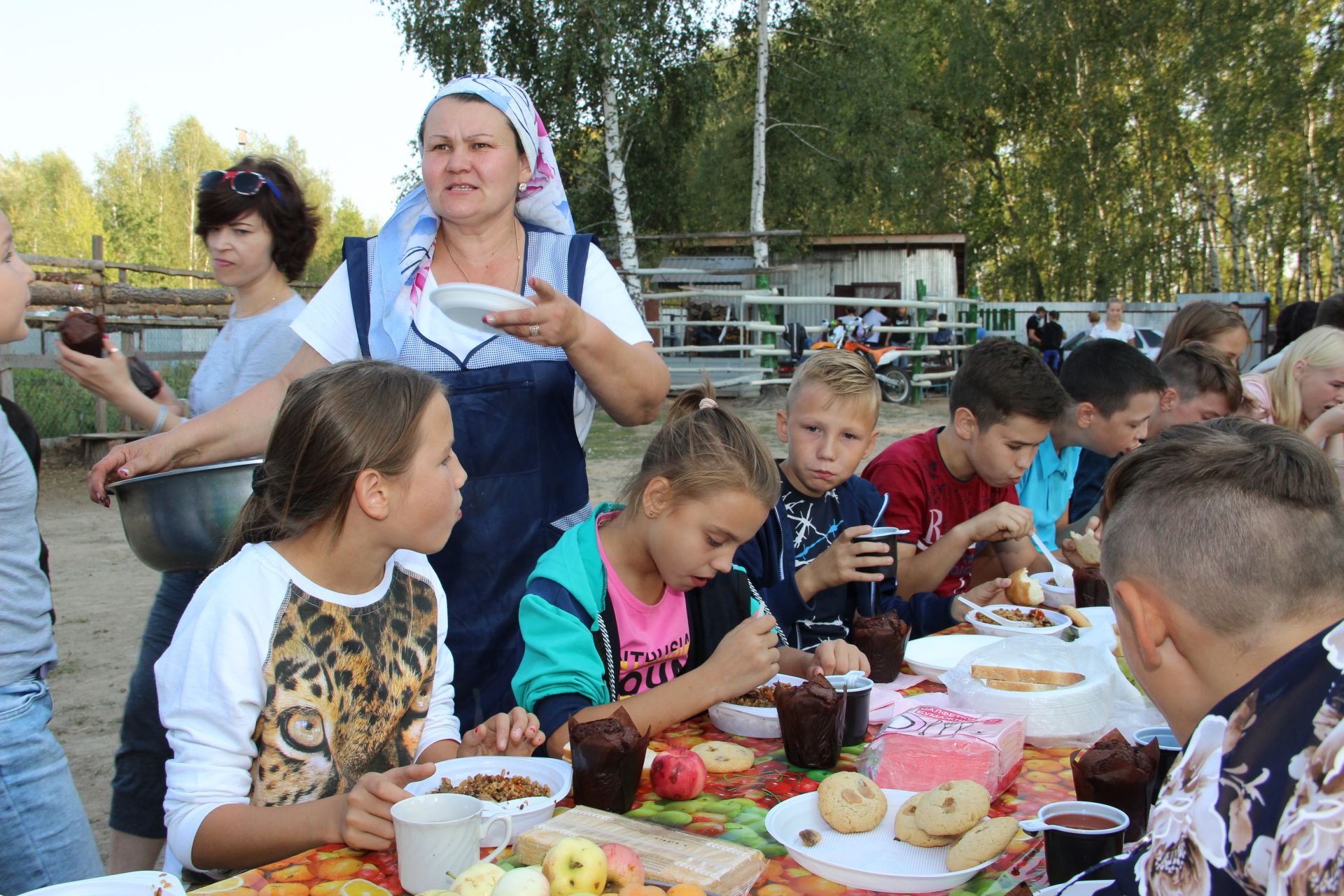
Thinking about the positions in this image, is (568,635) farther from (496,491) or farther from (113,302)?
(113,302)

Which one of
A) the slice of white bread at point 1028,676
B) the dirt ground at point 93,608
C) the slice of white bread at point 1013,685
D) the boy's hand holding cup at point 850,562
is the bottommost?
the dirt ground at point 93,608

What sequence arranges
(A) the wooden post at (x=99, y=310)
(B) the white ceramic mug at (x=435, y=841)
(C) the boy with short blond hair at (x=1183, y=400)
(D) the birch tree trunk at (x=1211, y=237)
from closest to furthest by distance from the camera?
(B) the white ceramic mug at (x=435, y=841) < (C) the boy with short blond hair at (x=1183, y=400) < (A) the wooden post at (x=99, y=310) < (D) the birch tree trunk at (x=1211, y=237)

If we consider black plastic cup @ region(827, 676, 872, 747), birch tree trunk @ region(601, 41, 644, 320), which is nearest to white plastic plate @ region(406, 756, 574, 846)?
black plastic cup @ region(827, 676, 872, 747)

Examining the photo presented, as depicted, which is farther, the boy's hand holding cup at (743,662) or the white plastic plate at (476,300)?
the white plastic plate at (476,300)

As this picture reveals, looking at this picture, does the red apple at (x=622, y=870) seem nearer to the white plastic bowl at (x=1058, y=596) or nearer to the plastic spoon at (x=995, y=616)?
the plastic spoon at (x=995, y=616)

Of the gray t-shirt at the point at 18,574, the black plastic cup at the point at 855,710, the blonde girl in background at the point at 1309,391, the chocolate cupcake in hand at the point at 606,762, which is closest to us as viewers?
the chocolate cupcake in hand at the point at 606,762

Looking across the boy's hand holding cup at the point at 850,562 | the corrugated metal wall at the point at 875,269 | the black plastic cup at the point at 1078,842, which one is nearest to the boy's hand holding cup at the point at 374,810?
the black plastic cup at the point at 1078,842

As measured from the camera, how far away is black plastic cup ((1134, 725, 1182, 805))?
62.5 inches

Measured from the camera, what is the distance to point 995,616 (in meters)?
2.79

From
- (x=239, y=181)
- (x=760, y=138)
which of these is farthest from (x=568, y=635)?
(x=760, y=138)

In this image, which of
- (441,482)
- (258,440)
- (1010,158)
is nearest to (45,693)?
(258,440)

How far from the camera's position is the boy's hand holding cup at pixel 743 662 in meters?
2.01

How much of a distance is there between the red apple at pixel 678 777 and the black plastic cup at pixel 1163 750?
0.70 metres

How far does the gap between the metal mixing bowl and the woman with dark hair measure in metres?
0.22
